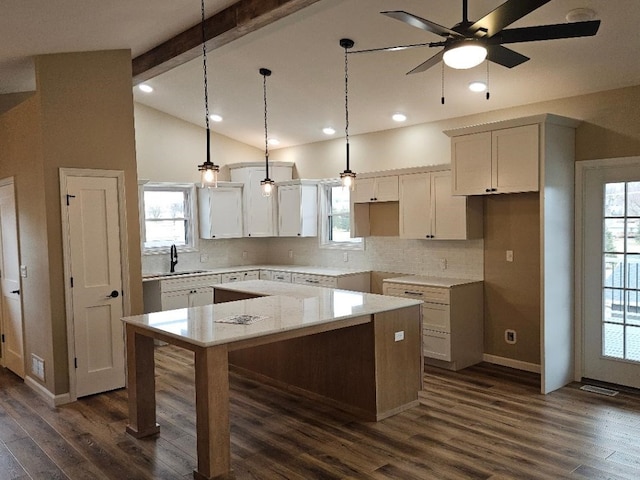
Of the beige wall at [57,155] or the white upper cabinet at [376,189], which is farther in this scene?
the white upper cabinet at [376,189]

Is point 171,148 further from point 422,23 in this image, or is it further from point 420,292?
point 422,23

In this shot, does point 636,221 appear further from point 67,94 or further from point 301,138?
point 67,94

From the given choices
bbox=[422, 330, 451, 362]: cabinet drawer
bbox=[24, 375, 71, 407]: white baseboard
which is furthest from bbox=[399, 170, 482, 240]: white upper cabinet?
bbox=[24, 375, 71, 407]: white baseboard

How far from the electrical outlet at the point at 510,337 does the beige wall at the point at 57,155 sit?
12.6 ft

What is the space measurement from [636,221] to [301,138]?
15.0ft

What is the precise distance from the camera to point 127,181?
5.10m

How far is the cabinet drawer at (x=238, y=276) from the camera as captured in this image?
740cm

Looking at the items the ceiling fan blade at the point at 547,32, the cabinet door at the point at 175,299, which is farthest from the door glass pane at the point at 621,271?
the cabinet door at the point at 175,299

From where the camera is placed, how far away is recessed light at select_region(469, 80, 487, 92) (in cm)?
502

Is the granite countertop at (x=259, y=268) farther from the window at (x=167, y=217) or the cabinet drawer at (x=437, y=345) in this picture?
the cabinet drawer at (x=437, y=345)

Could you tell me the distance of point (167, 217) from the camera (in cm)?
752

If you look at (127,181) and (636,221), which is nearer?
(636,221)


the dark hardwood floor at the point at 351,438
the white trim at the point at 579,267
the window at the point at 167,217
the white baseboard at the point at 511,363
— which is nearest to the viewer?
the dark hardwood floor at the point at 351,438

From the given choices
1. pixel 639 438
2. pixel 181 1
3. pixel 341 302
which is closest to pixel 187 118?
pixel 181 1
